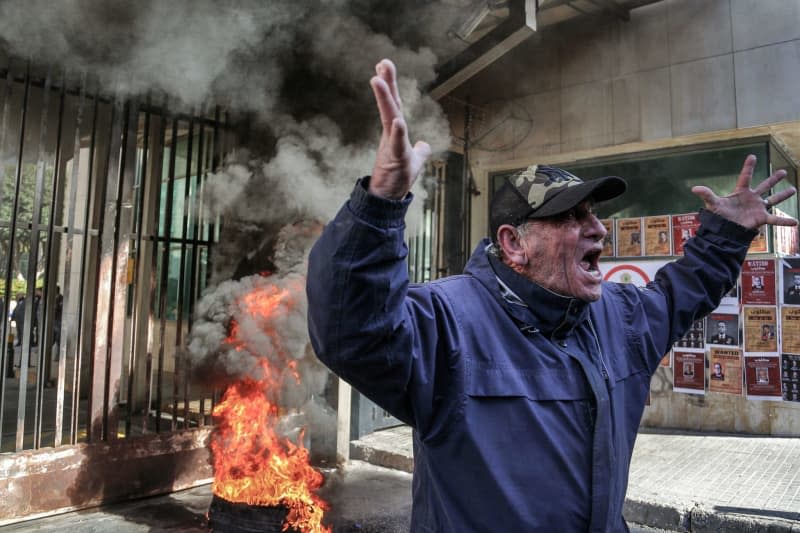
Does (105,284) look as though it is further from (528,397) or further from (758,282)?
(758,282)

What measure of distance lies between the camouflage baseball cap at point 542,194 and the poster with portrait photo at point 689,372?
5888 millimetres

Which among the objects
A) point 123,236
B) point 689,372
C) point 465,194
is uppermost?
point 465,194

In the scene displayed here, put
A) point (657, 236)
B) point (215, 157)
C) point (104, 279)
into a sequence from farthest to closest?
point (657, 236)
point (215, 157)
point (104, 279)

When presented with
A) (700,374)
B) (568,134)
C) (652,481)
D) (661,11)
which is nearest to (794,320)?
(700,374)

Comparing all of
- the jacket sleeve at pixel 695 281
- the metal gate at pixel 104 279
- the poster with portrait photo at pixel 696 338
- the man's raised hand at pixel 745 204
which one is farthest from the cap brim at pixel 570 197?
the poster with portrait photo at pixel 696 338

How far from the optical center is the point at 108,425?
5340 millimetres

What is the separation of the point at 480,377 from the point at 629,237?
6714mm

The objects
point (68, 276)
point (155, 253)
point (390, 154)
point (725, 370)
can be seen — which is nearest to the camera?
point (390, 154)

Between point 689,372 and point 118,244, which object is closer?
point 118,244

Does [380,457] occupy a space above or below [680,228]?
below

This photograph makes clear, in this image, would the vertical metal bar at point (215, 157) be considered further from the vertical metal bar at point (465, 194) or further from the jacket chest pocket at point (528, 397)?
the jacket chest pocket at point (528, 397)

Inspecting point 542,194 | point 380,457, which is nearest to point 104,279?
point 380,457

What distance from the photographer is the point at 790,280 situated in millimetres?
6746

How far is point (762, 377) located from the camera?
22.1 ft
